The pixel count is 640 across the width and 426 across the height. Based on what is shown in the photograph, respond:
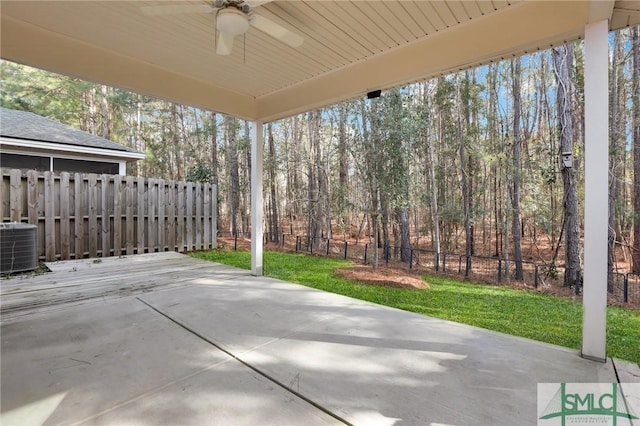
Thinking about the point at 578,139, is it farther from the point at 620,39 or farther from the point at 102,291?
the point at 102,291

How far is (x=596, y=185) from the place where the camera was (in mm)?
2277

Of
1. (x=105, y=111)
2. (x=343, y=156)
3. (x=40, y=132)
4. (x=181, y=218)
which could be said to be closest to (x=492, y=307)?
(x=343, y=156)

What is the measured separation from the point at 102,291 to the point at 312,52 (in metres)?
4.05

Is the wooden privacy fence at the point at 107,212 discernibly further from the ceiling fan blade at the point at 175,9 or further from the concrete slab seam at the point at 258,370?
the ceiling fan blade at the point at 175,9

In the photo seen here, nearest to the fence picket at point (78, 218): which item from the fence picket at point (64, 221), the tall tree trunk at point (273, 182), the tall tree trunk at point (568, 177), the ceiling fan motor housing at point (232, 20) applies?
the fence picket at point (64, 221)

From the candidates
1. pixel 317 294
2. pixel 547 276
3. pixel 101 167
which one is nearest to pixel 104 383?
pixel 317 294

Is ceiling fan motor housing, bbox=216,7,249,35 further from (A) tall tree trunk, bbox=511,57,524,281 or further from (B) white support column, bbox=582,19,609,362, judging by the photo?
(A) tall tree trunk, bbox=511,57,524,281

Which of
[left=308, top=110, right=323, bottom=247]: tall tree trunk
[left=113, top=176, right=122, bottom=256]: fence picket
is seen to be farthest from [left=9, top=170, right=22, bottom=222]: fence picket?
[left=308, top=110, right=323, bottom=247]: tall tree trunk

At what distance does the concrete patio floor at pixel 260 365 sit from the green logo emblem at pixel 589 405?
11 centimetres

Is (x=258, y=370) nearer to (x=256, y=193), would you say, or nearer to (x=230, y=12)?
(x=230, y=12)

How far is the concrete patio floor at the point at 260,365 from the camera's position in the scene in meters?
1.67

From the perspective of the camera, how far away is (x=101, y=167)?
9.23 metres

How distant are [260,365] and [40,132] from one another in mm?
8962

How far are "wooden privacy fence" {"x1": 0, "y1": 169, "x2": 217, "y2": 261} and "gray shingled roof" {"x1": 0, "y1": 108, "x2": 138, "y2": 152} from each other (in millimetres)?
2104
